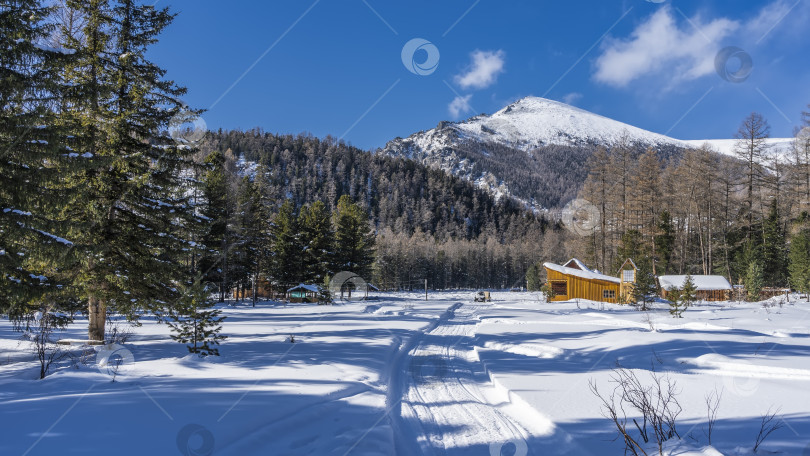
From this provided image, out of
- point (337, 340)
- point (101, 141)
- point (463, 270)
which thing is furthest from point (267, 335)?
point (463, 270)

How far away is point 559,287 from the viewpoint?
136 feet

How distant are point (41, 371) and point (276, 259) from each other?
34.1 meters

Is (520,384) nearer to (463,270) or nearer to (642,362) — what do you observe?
(642,362)

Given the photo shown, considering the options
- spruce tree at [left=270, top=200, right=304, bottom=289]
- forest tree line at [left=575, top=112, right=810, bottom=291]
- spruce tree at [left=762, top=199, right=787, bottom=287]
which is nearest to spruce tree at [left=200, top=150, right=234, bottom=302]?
spruce tree at [left=270, top=200, right=304, bottom=289]

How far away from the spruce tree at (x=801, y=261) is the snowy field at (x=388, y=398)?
21.0 m

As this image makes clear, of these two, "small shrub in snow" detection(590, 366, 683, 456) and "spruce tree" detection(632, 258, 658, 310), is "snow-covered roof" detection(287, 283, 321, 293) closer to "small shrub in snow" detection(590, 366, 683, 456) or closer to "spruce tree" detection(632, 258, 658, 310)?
"spruce tree" detection(632, 258, 658, 310)

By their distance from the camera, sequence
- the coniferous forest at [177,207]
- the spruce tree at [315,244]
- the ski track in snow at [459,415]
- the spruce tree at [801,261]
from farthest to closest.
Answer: the spruce tree at [315,244] → the spruce tree at [801,261] → the coniferous forest at [177,207] → the ski track in snow at [459,415]

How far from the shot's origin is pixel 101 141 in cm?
1214

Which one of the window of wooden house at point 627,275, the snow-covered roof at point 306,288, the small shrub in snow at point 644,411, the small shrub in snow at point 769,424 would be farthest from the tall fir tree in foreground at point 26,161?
the window of wooden house at point 627,275

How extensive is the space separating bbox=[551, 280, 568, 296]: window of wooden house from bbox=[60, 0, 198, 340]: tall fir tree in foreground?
36.1 meters

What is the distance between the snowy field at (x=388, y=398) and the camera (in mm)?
4647

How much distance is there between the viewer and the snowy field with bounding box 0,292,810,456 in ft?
15.2

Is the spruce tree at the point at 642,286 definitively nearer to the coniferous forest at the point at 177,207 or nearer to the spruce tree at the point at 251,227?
the coniferous forest at the point at 177,207

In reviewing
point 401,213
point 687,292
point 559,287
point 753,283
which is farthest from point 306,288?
point 401,213
